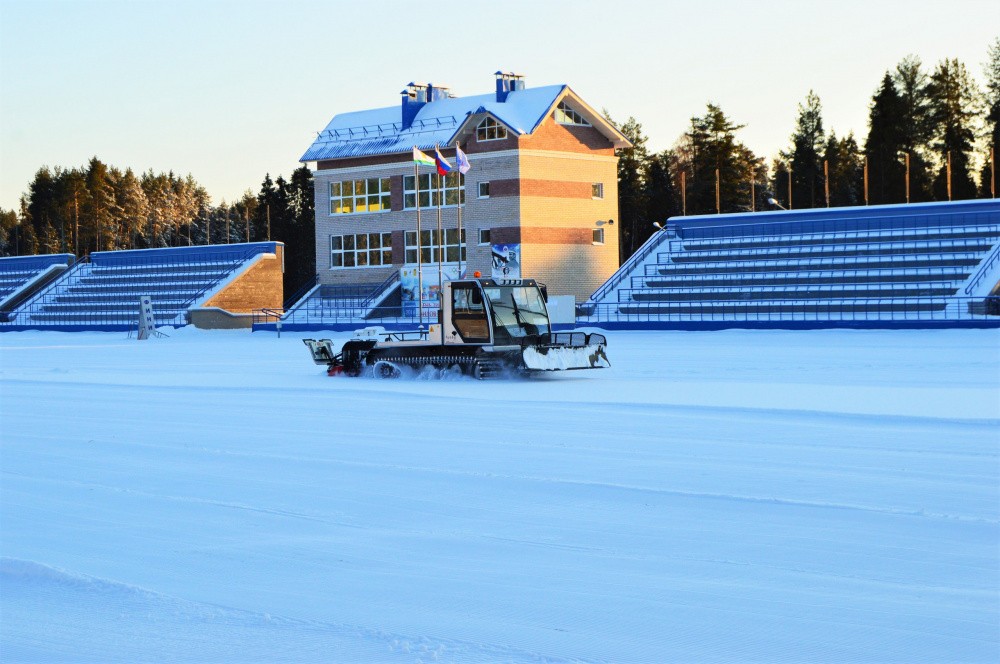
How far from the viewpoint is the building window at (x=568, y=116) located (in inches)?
2184

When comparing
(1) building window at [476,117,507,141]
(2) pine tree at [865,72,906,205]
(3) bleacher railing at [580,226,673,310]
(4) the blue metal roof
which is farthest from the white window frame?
(2) pine tree at [865,72,906,205]

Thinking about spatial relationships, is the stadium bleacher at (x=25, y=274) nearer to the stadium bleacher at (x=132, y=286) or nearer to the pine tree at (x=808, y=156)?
the stadium bleacher at (x=132, y=286)

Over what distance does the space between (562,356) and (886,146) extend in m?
74.4

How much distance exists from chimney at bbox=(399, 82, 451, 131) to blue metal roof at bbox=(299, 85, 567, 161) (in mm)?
307

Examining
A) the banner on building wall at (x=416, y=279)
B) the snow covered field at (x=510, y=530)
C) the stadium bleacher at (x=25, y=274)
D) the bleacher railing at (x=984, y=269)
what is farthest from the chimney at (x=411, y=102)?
the snow covered field at (x=510, y=530)

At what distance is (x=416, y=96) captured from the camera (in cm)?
6050

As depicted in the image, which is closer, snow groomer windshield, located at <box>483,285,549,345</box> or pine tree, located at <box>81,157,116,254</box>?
snow groomer windshield, located at <box>483,285,549,345</box>

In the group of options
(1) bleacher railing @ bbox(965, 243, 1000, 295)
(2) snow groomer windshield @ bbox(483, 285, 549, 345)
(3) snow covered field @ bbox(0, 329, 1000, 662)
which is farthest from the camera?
(1) bleacher railing @ bbox(965, 243, 1000, 295)

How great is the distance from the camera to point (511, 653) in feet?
17.0

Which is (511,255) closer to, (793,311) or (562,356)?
(793,311)

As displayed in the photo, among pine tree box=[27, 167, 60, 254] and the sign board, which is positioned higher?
pine tree box=[27, 167, 60, 254]

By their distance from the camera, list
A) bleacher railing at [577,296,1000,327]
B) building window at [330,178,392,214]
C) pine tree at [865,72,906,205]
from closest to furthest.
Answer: bleacher railing at [577,296,1000,327], building window at [330,178,392,214], pine tree at [865,72,906,205]

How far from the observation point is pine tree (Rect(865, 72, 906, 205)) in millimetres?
85875

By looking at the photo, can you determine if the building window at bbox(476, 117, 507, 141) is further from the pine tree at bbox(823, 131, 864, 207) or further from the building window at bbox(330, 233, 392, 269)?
the pine tree at bbox(823, 131, 864, 207)
